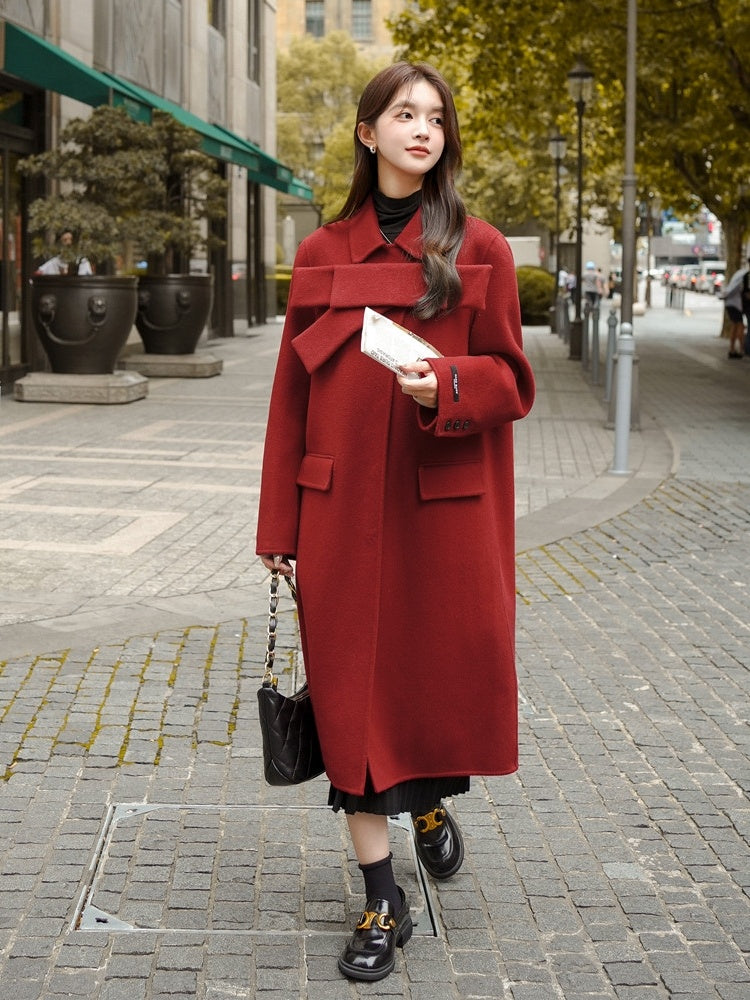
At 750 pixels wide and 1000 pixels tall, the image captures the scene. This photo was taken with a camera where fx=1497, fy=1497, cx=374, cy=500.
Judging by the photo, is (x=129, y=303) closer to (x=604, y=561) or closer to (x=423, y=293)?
(x=604, y=561)

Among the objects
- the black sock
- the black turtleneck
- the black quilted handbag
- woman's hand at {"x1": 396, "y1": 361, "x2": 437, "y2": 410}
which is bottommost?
the black sock

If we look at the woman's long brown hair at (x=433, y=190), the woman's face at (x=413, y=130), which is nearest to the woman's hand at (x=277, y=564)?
the woman's long brown hair at (x=433, y=190)

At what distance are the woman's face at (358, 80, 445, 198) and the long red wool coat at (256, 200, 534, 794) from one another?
13cm

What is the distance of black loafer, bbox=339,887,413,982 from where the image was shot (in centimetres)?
331

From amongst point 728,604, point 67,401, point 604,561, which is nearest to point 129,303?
point 67,401

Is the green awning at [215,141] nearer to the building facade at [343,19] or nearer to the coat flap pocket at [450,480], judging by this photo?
the coat flap pocket at [450,480]

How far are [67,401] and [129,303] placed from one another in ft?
4.13

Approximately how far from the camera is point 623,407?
1150 cm

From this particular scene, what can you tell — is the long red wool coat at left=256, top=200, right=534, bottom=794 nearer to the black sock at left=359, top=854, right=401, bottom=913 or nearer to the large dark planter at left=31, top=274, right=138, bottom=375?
the black sock at left=359, top=854, right=401, bottom=913

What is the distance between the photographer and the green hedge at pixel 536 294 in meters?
39.5

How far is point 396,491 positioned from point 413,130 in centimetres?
78

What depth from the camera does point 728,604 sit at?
709cm

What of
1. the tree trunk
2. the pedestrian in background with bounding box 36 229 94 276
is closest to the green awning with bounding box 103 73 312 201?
the pedestrian in background with bounding box 36 229 94 276

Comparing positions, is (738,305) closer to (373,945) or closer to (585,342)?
(585,342)
